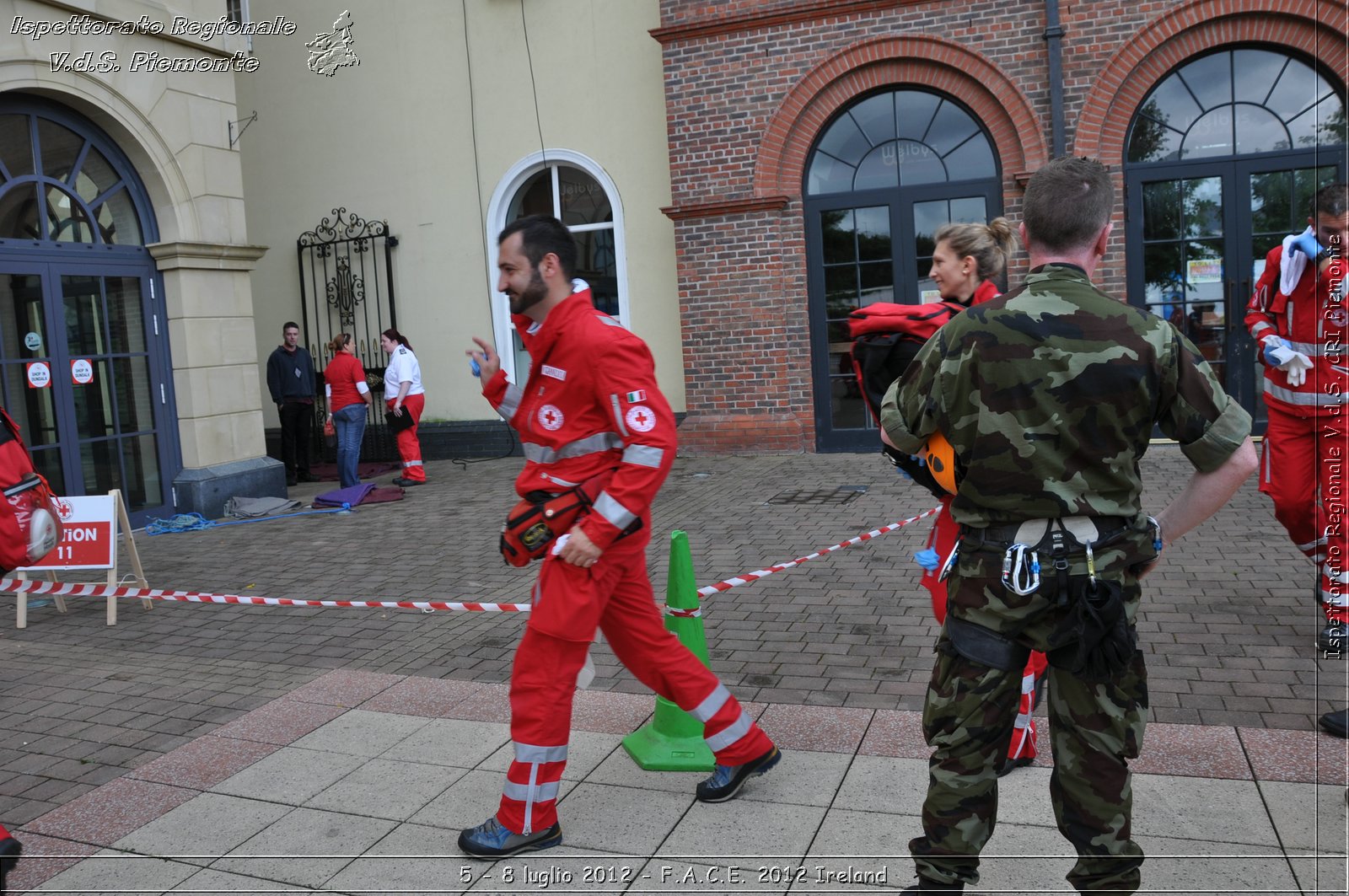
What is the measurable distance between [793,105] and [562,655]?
9794 mm

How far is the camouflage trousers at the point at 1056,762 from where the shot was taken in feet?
8.16

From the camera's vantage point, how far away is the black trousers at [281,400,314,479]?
44.0 ft

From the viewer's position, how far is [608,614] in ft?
11.6

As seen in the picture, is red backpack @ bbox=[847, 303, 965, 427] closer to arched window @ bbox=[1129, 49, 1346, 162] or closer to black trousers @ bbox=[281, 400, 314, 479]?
arched window @ bbox=[1129, 49, 1346, 162]

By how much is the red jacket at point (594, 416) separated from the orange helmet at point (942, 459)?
777mm

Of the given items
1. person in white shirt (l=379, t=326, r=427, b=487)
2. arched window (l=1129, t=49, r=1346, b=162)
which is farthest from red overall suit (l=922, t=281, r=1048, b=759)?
person in white shirt (l=379, t=326, r=427, b=487)

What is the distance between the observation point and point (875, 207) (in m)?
11.9

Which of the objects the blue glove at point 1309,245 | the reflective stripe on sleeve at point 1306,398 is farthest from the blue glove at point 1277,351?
the blue glove at point 1309,245

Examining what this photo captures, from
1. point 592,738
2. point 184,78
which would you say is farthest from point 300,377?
point 592,738

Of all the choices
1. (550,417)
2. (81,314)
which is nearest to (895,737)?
(550,417)

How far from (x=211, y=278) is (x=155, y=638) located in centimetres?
551

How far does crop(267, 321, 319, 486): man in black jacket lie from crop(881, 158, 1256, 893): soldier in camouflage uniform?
1185 cm

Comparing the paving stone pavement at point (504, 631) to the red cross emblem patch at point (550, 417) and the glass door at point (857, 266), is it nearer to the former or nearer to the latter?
the red cross emblem patch at point (550, 417)

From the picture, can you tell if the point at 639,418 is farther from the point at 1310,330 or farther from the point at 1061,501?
the point at 1310,330
